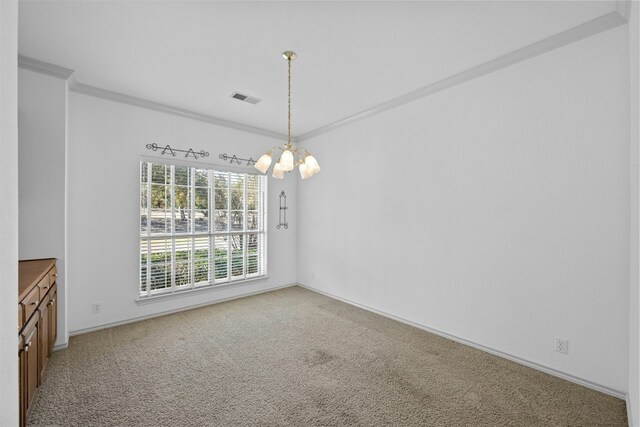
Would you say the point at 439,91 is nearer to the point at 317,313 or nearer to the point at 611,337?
the point at 611,337

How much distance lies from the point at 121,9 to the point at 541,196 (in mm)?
3690

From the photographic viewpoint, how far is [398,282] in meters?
3.95

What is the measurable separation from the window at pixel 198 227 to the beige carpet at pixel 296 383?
2.68 ft

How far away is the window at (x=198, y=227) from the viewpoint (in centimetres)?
401

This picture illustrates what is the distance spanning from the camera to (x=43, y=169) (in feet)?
9.74

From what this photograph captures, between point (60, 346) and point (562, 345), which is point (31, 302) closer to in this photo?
point (60, 346)

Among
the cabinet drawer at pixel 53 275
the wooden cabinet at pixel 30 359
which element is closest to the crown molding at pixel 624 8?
the wooden cabinet at pixel 30 359

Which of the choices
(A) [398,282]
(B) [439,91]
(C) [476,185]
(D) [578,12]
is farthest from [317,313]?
(D) [578,12]

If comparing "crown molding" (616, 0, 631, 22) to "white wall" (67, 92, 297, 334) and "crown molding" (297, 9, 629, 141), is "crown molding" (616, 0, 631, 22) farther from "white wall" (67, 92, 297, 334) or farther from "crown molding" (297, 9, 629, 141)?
"white wall" (67, 92, 297, 334)

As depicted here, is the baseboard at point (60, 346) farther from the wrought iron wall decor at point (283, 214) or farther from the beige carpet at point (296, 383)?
the wrought iron wall decor at point (283, 214)

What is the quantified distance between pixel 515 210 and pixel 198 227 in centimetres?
391

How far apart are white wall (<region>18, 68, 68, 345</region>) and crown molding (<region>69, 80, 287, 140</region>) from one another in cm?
41

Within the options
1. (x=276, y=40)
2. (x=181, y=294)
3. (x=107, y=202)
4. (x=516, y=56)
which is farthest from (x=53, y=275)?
(x=516, y=56)

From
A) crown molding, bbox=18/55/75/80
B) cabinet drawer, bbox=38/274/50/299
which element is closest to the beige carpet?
cabinet drawer, bbox=38/274/50/299
